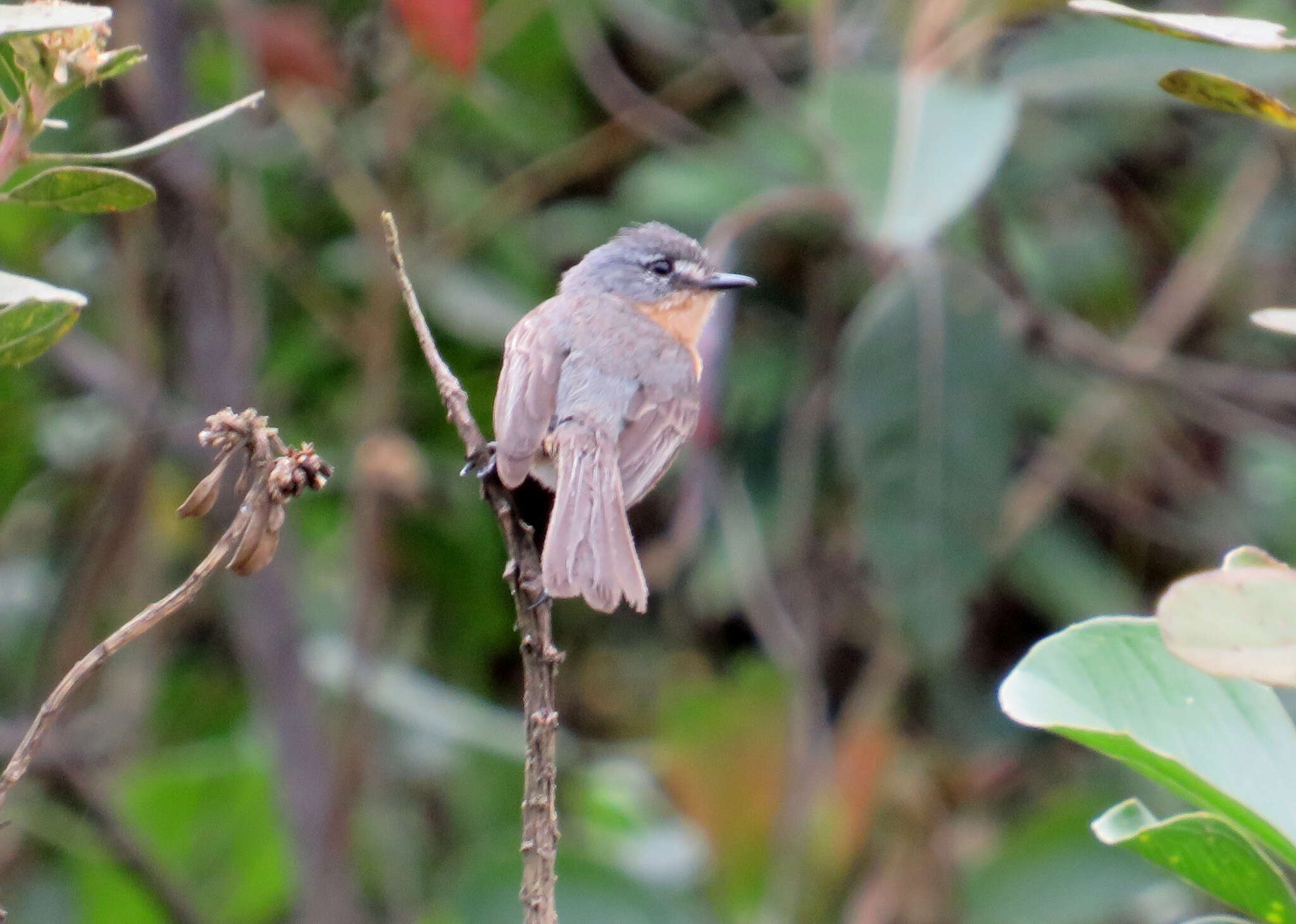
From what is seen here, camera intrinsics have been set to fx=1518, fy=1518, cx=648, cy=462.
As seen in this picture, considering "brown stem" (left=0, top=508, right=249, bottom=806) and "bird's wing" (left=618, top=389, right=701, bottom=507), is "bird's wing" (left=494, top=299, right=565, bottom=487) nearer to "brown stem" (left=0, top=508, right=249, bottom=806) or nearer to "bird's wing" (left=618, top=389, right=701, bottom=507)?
"bird's wing" (left=618, top=389, right=701, bottom=507)

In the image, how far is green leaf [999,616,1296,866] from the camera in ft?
4.90

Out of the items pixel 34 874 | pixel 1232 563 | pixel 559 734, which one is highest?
pixel 1232 563

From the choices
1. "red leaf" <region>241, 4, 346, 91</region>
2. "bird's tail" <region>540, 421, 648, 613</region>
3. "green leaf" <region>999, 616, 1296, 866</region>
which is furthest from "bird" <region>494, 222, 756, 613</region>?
"red leaf" <region>241, 4, 346, 91</region>

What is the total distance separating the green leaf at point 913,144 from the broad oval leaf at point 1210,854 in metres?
1.81

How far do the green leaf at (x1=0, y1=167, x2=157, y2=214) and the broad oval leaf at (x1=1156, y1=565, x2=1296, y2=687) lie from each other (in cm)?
101

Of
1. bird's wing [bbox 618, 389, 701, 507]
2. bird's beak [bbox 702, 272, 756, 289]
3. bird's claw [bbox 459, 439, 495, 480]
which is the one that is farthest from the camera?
bird's beak [bbox 702, 272, 756, 289]

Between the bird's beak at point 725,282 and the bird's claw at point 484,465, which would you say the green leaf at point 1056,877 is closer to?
the bird's beak at point 725,282

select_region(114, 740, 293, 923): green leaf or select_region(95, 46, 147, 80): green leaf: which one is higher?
select_region(95, 46, 147, 80): green leaf

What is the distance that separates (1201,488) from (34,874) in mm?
3620

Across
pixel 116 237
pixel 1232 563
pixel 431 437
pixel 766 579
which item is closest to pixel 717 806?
pixel 766 579

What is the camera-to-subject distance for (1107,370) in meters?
3.89

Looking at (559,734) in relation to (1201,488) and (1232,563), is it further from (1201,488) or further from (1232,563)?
(1232,563)

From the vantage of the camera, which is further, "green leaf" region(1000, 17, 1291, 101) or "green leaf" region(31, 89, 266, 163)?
"green leaf" region(1000, 17, 1291, 101)

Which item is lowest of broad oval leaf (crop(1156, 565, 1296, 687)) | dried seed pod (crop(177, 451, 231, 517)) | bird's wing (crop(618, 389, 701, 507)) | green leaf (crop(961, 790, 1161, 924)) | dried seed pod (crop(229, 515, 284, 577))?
green leaf (crop(961, 790, 1161, 924))
